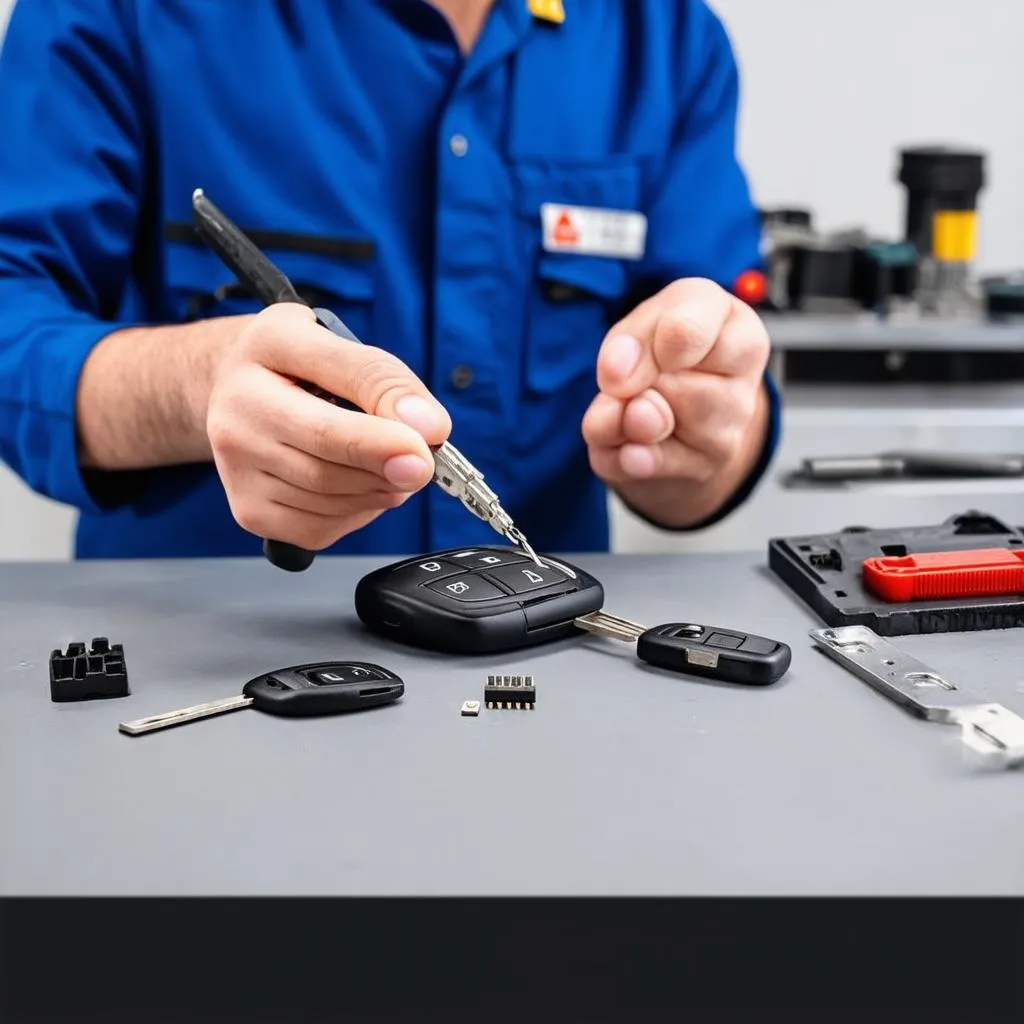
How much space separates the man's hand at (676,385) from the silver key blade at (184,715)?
30cm

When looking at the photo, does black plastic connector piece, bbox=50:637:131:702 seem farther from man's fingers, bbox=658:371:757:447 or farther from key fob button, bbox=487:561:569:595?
man's fingers, bbox=658:371:757:447

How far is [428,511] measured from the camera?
0.92 metres

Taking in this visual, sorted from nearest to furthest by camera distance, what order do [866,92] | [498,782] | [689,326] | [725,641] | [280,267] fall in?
1. [498,782]
2. [725,641]
3. [689,326]
4. [280,267]
5. [866,92]

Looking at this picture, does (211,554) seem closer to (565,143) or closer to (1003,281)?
(565,143)

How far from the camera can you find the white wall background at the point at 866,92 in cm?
191

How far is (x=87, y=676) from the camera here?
0.49 metres

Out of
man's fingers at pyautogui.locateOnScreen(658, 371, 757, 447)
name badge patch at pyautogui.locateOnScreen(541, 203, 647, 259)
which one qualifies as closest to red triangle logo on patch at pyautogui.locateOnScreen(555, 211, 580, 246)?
name badge patch at pyautogui.locateOnScreen(541, 203, 647, 259)

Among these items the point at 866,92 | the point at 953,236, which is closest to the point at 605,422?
the point at 953,236

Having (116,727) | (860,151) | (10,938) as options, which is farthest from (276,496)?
(860,151)

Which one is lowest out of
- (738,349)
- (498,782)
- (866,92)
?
(498,782)

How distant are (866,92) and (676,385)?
55.1 inches

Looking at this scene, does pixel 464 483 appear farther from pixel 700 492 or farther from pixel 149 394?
pixel 700 492

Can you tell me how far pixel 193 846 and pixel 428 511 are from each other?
1.84 ft

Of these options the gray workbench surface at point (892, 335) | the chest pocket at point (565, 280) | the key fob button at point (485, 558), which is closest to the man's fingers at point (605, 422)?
the key fob button at point (485, 558)
